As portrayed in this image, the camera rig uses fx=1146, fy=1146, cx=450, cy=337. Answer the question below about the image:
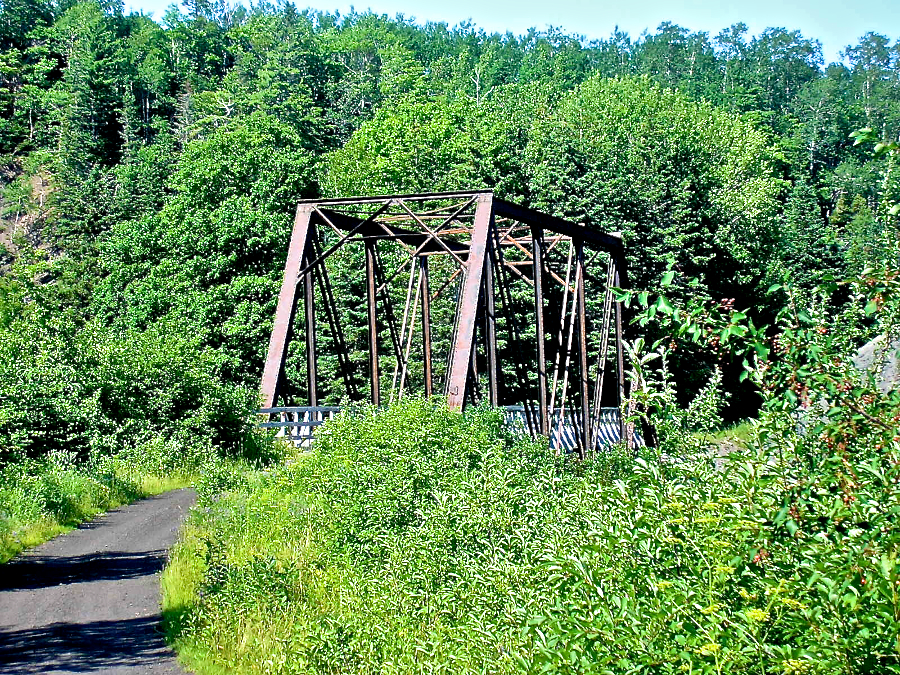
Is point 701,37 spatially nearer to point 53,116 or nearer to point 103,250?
point 53,116

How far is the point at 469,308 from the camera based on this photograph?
64.3ft

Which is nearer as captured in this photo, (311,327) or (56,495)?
(56,495)

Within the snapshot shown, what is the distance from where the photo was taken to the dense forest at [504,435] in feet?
17.9

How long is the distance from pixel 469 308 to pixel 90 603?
30.3 feet

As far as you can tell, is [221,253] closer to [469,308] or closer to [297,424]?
[297,424]

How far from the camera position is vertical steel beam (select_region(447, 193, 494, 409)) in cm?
1884

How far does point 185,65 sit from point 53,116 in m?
21.8

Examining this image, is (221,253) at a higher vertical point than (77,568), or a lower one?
higher

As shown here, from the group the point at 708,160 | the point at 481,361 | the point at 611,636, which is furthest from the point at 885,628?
the point at 708,160

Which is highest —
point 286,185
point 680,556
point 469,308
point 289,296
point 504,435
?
point 286,185

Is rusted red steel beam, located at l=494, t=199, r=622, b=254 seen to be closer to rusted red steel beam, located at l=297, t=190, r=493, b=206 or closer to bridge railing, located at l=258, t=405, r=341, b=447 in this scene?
rusted red steel beam, located at l=297, t=190, r=493, b=206

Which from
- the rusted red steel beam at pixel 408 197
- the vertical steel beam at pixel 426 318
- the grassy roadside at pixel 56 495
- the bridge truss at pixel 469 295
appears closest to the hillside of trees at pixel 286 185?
the grassy roadside at pixel 56 495

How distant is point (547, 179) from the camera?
45406 mm

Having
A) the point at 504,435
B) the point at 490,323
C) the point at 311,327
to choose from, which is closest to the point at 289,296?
the point at 311,327
